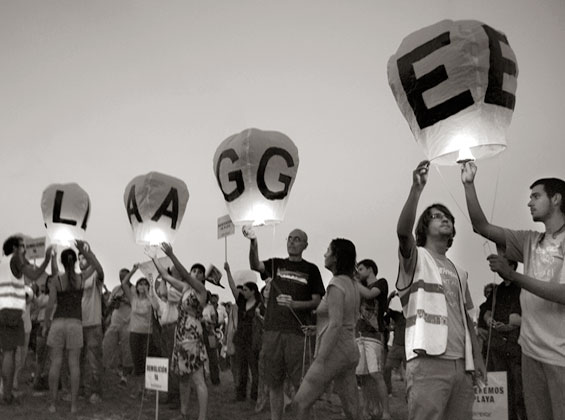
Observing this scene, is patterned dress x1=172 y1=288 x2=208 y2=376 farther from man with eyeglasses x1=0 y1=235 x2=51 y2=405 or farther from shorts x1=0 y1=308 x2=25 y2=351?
shorts x1=0 y1=308 x2=25 y2=351

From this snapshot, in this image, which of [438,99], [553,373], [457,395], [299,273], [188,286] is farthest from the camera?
[188,286]

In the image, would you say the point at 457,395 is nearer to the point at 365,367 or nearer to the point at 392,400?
the point at 365,367

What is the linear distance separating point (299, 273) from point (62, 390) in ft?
14.0

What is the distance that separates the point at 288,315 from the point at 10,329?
336 centimetres

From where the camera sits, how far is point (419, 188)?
3.09 meters

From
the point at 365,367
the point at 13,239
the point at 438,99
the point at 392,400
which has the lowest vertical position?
the point at 392,400

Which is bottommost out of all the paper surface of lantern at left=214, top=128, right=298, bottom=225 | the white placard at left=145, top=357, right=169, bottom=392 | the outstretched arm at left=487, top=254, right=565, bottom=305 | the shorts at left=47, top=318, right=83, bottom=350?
the white placard at left=145, top=357, right=169, bottom=392

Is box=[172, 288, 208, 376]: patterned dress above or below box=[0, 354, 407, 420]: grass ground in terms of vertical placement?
above

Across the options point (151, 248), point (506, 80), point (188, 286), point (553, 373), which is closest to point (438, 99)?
point (506, 80)

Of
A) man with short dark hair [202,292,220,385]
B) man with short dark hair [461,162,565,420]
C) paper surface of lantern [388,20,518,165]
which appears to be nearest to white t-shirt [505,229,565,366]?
man with short dark hair [461,162,565,420]

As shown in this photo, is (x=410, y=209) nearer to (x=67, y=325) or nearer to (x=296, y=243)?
(x=296, y=243)

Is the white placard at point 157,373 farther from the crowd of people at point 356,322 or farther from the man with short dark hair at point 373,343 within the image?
the man with short dark hair at point 373,343

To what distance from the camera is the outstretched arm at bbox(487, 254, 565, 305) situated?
2928 millimetres

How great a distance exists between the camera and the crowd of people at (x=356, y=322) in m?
3.08
